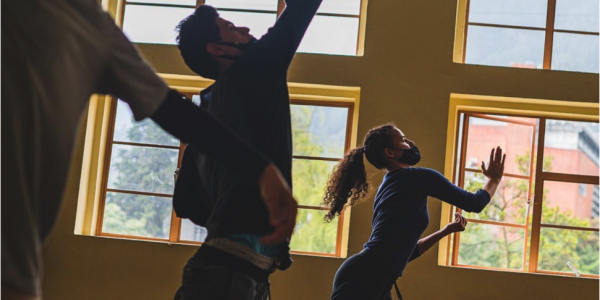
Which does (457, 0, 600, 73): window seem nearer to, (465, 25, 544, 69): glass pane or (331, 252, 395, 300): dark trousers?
(465, 25, 544, 69): glass pane

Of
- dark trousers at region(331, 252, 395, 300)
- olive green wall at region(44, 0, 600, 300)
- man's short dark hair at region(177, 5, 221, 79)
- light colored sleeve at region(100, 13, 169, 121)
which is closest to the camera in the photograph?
light colored sleeve at region(100, 13, 169, 121)

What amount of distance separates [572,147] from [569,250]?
78 cm

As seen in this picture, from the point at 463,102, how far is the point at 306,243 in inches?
64.3

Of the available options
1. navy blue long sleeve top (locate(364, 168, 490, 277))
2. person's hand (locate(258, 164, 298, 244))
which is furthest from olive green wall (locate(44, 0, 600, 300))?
person's hand (locate(258, 164, 298, 244))

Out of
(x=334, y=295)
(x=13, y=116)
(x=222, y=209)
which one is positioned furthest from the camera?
(x=334, y=295)

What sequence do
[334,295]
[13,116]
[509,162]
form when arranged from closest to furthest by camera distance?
1. [13,116]
2. [334,295]
3. [509,162]

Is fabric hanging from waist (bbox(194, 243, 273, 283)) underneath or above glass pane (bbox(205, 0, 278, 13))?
underneath

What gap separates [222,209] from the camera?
123 centimetres

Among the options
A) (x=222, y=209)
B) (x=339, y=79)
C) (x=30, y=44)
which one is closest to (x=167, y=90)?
(x=30, y=44)

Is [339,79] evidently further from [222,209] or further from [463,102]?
[222,209]

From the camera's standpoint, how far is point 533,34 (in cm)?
508

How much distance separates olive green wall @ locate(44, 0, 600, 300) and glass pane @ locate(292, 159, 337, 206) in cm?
41

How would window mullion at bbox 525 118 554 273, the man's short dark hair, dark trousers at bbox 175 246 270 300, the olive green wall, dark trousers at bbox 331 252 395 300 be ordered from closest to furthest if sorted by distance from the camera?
dark trousers at bbox 175 246 270 300, the man's short dark hair, dark trousers at bbox 331 252 395 300, the olive green wall, window mullion at bbox 525 118 554 273

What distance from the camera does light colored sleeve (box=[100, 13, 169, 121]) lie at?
2.52 feet
